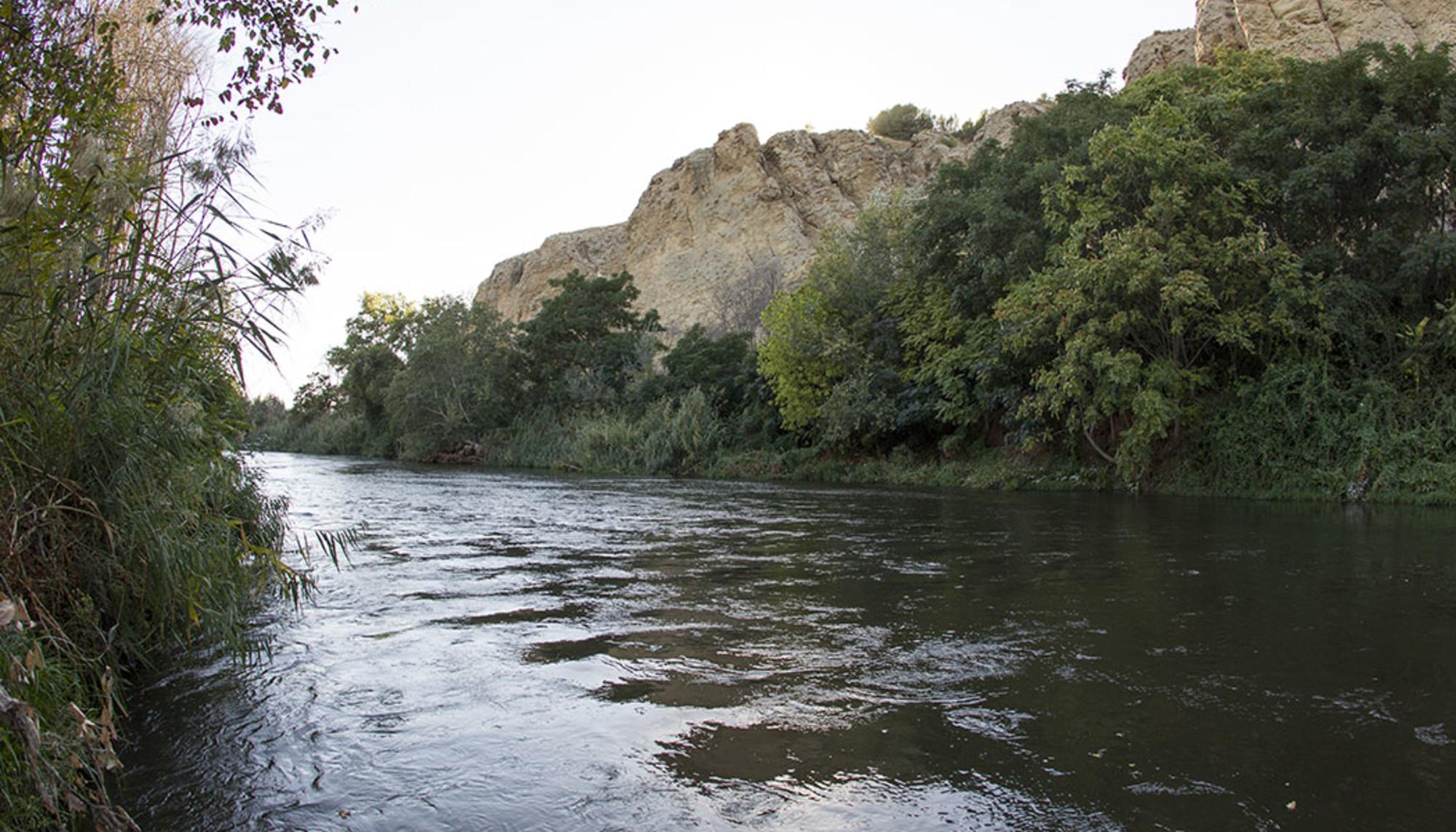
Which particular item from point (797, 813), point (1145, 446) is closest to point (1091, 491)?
point (1145, 446)

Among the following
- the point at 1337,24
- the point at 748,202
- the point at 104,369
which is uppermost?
the point at 748,202

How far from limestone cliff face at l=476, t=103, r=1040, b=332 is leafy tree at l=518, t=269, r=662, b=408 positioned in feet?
26.6

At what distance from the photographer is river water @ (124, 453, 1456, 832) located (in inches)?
146

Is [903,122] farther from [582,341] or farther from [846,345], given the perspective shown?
[846,345]

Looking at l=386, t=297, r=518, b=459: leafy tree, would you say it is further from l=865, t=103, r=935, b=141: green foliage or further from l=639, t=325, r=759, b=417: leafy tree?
l=865, t=103, r=935, b=141: green foliage

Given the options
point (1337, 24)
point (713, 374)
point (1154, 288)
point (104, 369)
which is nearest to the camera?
point (104, 369)

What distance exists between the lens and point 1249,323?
58.0ft

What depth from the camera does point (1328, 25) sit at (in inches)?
1124

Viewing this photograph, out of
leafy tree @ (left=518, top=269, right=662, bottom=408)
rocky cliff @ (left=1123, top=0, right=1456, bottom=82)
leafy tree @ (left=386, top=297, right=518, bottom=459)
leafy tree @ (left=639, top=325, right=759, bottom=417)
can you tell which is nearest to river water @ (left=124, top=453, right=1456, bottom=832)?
rocky cliff @ (left=1123, top=0, right=1456, bottom=82)

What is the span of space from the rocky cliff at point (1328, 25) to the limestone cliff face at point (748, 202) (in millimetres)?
18283

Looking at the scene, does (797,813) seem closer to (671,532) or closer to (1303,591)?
(1303,591)

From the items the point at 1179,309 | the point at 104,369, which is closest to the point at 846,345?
the point at 1179,309

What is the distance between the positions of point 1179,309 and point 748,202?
1477 inches

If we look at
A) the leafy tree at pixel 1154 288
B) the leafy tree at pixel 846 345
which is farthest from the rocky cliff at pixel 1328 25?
the leafy tree at pixel 846 345
